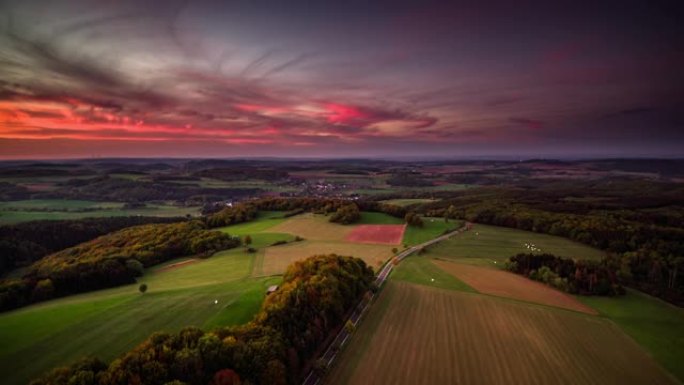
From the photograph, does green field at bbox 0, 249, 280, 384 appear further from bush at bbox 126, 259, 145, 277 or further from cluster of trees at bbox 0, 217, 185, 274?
cluster of trees at bbox 0, 217, 185, 274

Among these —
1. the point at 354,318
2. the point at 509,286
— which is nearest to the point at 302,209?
the point at 509,286

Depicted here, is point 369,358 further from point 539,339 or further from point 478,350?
point 539,339

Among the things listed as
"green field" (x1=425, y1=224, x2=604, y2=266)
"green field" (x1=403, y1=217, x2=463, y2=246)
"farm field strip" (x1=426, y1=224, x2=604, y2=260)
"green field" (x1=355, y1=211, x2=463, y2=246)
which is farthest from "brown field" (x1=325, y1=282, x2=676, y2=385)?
"green field" (x1=355, y1=211, x2=463, y2=246)

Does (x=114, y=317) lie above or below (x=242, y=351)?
below

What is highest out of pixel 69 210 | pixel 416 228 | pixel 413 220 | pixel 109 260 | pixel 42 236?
pixel 413 220

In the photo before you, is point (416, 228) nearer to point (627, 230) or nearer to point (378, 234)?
point (378, 234)

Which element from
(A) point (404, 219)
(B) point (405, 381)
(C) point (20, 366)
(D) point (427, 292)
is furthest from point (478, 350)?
(A) point (404, 219)

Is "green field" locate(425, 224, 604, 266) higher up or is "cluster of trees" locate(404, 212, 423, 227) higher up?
"cluster of trees" locate(404, 212, 423, 227)
